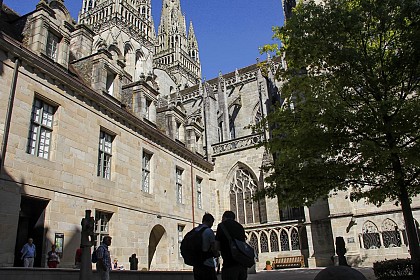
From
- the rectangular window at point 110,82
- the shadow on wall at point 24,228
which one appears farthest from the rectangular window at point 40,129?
the rectangular window at point 110,82

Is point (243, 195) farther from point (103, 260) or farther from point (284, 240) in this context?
point (103, 260)

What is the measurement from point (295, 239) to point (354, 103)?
1314cm

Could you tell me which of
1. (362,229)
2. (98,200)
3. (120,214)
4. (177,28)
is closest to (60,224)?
(98,200)

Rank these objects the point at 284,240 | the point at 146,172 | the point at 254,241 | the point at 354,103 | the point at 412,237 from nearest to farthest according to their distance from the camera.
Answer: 1. the point at 412,237
2. the point at 354,103
3. the point at 146,172
4. the point at 284,240
5. the point at 254,241

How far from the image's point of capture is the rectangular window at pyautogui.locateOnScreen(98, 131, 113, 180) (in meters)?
12.9

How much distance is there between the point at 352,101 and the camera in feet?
31.5

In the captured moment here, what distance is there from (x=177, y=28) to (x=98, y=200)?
228 feet

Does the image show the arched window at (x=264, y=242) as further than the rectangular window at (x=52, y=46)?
Yes

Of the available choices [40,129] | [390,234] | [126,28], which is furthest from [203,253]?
[126,28]

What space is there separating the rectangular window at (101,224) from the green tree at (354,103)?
6.11 meters

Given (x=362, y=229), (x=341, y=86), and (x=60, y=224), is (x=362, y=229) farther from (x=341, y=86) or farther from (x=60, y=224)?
(x=60, y=224)

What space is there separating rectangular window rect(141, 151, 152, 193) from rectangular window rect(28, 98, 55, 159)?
17.2 feet

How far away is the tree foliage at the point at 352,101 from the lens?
864cm

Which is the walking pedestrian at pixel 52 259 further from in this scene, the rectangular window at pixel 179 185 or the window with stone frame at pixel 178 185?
the rectangular window at pixel 179 185
